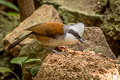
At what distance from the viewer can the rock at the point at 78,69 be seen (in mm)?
3639

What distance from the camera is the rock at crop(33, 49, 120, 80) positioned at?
3639 millimetres

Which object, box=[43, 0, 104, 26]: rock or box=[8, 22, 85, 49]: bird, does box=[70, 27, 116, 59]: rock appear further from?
box=[43, 0, 104, 26]: rock

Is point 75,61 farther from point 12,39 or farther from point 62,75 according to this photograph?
point 12,39

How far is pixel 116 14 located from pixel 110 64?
2701 millimetres

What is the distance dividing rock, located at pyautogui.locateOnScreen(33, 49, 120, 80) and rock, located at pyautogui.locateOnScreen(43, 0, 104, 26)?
2.66 m

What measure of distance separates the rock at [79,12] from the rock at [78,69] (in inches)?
105

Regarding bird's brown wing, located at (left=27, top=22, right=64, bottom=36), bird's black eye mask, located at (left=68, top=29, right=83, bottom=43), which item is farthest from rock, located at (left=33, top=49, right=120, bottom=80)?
bird's brown wing, located at (left=27, top=22, right=64, bottom=36)

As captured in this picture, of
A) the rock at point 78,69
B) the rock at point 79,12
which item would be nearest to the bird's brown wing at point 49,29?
the rock at point 78,69

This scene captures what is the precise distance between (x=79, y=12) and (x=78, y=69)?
10.5ft

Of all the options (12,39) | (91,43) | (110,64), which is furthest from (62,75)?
(12,39)

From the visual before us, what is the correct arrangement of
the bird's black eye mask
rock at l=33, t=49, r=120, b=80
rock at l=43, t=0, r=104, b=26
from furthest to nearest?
rock at l=43, t=0, r=104, b=26
the bird's black eye mask
rock at l=33, t=49, r=120, b=80

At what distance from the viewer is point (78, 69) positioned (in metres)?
3.70

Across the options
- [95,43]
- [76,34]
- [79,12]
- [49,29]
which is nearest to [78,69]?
[76,34]

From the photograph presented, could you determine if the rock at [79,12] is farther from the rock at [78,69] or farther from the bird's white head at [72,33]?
the rock at [78,69]
